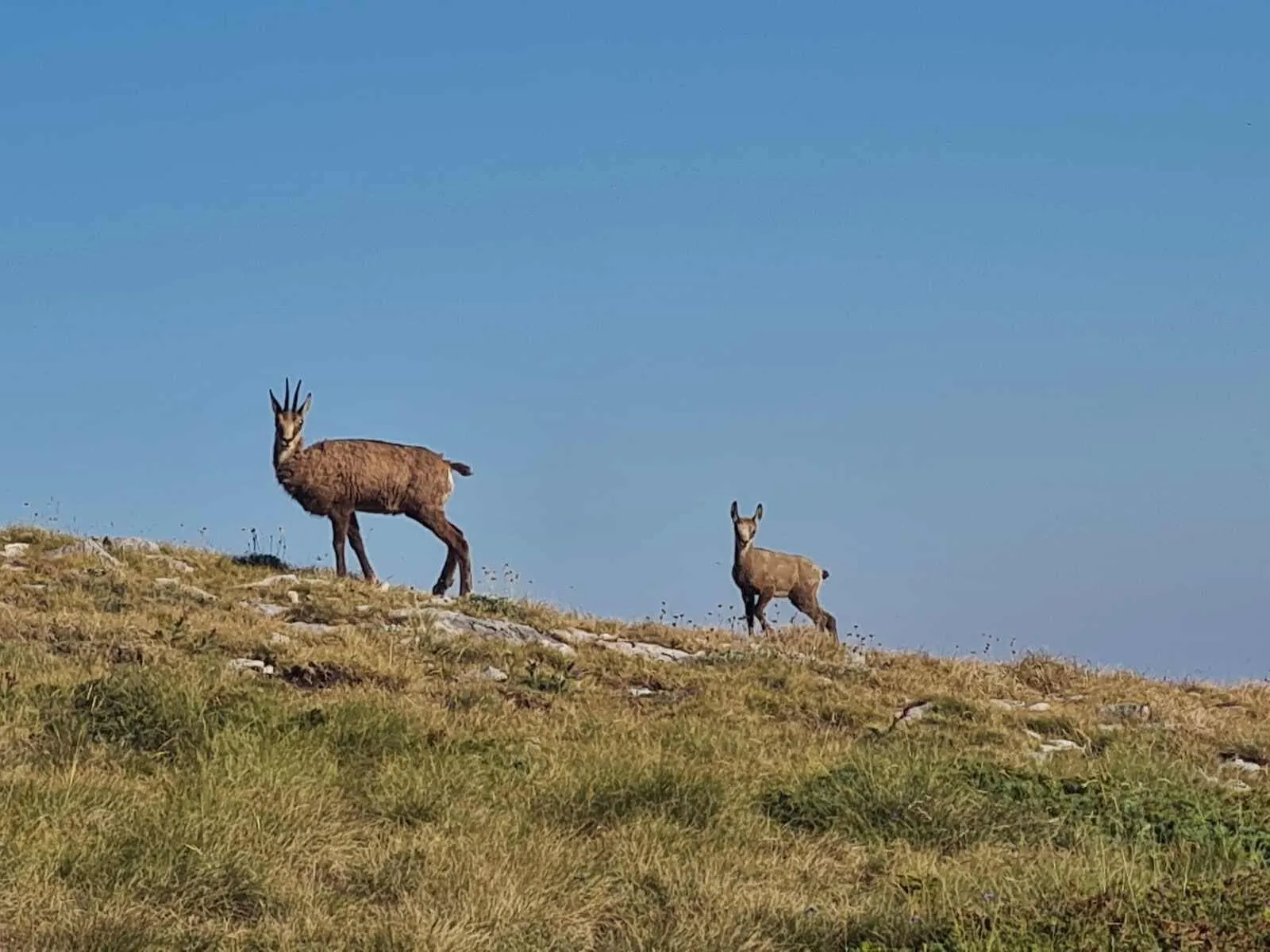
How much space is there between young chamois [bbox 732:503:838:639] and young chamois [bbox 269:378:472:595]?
628 cm

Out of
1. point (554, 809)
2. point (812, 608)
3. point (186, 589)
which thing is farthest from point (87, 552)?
point (812, 608)

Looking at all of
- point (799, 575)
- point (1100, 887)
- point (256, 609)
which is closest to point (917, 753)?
point (1100, 887)

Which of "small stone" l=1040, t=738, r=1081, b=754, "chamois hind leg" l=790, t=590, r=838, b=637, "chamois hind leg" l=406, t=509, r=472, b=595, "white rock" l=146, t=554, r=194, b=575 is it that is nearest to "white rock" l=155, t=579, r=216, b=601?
"white rock" l=146, t=554, r=194, b=575

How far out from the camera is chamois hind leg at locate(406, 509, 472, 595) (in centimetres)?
1970

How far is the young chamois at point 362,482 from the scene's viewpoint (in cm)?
1908

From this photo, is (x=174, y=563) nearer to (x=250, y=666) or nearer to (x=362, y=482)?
(x=362, y=482)

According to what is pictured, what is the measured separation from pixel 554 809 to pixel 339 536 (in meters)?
12.3

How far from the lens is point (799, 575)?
25703mm

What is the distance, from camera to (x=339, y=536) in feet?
62.0

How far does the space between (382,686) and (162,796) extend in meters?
3.97

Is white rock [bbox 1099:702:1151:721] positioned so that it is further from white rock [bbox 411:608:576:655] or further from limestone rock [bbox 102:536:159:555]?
limestone rock [bbox 102:536:159:555]

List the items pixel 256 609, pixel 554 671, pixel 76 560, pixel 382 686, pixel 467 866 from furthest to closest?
pixel 76 560
pixel 256 609
pixel 554 671
pixel 382 686
pixel 467 866

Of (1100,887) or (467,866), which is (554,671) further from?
(1100,887)

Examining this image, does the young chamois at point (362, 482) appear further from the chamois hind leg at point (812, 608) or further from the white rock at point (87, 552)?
the chamois hind leg at point (812, 608)
